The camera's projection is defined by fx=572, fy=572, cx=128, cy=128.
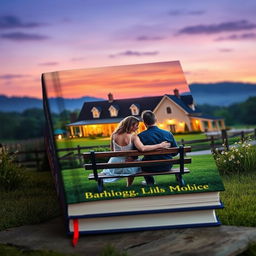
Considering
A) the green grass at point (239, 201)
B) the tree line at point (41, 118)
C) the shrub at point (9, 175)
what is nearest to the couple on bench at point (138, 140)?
the tree line at point (41, 118)

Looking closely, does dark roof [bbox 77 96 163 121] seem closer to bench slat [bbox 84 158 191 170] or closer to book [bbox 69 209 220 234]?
bench slat [bbox 84 158 191 170]

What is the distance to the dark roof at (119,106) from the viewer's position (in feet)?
15.0

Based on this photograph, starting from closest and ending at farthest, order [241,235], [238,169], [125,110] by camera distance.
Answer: [241,235]
[125,110]
[238,169]

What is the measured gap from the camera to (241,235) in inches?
169

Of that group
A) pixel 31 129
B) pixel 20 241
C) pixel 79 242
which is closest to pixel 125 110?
pixel 79 242

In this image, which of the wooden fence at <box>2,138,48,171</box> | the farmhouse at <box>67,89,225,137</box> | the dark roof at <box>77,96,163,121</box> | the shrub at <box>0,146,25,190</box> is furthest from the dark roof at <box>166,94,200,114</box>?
the wooden fence at <box>2,138,48,171</box>

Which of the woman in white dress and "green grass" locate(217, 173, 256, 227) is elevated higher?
the woman in white dress

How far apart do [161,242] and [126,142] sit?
2.76 feet

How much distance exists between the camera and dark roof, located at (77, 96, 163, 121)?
4.59 meters

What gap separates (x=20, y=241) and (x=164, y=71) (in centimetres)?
183

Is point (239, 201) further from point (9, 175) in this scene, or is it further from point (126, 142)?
point (9, 175)

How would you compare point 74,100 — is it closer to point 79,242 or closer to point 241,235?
point 79,242

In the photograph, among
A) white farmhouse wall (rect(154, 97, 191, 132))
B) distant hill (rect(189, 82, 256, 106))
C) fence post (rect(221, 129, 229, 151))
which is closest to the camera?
white farmhouse wall (rect(154, 97, 191, 132))

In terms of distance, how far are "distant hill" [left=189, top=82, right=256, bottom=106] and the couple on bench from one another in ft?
10.2
